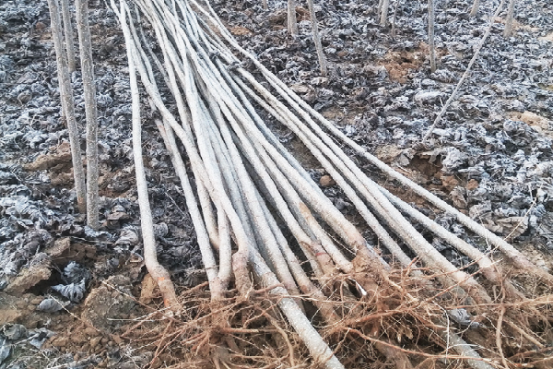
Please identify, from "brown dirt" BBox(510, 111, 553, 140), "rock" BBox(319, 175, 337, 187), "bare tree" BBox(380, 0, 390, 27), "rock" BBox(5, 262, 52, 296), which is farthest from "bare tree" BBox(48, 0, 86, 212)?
"bare tree" BBox(380, 0, 390, 27)

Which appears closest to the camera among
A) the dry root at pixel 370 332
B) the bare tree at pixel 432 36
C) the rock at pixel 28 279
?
the dry root at pixel 370 332

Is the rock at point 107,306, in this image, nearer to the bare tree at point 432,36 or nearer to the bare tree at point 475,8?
the bare tree at point 432,36

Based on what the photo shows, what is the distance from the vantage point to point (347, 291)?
231 centimetres

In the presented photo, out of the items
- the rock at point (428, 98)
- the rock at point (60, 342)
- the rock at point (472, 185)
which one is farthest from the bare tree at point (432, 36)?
the rock at point (60, 342)

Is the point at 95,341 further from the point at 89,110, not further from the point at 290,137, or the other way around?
the point at 290,137

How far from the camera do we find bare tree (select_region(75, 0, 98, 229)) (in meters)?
2.60

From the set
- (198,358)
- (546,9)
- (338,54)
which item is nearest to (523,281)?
(198,358)

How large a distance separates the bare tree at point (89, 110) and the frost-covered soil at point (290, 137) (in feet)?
0.52

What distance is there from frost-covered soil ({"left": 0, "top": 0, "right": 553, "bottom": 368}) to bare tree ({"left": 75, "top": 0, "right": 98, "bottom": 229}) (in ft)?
0.52

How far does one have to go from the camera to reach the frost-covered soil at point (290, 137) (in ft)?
8.45

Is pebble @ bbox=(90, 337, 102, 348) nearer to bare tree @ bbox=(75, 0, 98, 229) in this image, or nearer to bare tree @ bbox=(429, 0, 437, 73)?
bare tree @ bbox=(75, 0, 98, 229)

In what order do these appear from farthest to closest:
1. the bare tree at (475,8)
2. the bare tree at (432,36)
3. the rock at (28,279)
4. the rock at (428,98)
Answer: the bare tree at (475,8) → the bare tree at (432,36) → the rock at (428,98) → the rock at (28,279)

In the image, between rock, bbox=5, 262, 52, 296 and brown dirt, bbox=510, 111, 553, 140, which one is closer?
rock, bbox=5, 262, 52, 296

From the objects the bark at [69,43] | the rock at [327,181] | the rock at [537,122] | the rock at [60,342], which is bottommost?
the rock at [327,181]
